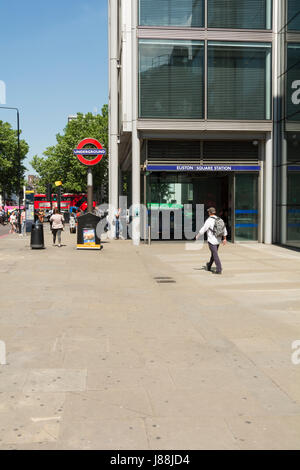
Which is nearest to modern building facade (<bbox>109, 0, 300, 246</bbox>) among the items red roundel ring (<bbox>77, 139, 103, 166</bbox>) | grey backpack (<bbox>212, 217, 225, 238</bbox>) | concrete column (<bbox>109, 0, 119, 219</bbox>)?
red roundel ring (<bbox>77, 139, 103, 166</bbox>)

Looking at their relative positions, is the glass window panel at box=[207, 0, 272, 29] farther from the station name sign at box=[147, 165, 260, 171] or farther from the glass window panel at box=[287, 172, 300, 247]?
the glass window panel at box=[287, 172, 300, 247]

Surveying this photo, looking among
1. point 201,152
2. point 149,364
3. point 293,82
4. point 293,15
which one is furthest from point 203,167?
point 149,364

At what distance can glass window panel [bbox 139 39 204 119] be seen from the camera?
20688mm

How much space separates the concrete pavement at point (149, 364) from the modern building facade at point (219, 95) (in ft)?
34.5

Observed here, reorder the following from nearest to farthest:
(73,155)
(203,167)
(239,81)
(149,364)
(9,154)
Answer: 1. (149,364)
2. (239,81)
3. (203,167)
4. (73,155)
5. (9,154)

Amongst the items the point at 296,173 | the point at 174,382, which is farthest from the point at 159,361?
the point at 296,173

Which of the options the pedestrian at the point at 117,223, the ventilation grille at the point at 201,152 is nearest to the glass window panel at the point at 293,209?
the ventilation grille at the point at 201,152

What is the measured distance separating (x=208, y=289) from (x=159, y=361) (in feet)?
16.1

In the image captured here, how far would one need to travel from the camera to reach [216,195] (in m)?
24.8

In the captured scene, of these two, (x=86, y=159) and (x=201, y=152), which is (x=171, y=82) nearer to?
(x=201, y=152)

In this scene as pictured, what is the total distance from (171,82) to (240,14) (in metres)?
3.88

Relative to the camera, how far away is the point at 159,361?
Result: 18.1 feet

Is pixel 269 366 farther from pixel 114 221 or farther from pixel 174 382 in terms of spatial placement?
pixel 114 221

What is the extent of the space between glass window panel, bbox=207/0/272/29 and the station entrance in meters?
5.95
